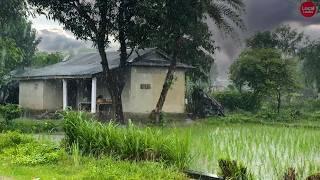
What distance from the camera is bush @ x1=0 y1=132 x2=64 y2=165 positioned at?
11227 mm

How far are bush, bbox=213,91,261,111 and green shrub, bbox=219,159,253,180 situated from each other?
114 ft

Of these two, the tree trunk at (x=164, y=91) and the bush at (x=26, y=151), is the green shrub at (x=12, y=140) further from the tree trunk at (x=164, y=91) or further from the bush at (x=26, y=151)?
the tree trunk at (x=164, y=91)

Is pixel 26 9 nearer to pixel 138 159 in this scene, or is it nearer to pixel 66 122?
pixel 66 122

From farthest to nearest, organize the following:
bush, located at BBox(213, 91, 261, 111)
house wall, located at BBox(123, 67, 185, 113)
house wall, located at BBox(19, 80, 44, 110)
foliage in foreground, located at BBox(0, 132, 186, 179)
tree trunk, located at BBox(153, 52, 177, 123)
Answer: bush, located at BBox(213, 91, 261, 111) < house wall, located at BBox(19, 80, 44, 110) < house wall, located at BBox(123, 67, 185, 113) < tree trunk, located at BBox(153, 52, 177, 123) < foliage in foreground, located at BBox(0, 132, 186, 179)

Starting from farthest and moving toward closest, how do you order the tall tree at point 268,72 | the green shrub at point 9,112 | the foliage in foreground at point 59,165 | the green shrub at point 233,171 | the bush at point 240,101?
the bush at point 240,101 → the tall tree at point 268,72 → the green shrub at point 9,112 → the foliage in foreground at point 59,165 → the green shrub at point 233,171

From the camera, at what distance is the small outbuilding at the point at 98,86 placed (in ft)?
106

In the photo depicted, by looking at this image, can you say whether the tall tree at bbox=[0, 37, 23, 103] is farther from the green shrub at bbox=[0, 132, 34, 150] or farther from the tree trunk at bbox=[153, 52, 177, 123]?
the green shrub at bbox=[0, 132, 34, 150]

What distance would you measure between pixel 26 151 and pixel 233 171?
533 cm

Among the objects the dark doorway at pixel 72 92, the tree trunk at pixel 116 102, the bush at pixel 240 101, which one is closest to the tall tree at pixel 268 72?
the bush at pixel 240 101

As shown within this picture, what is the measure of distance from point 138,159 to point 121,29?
677 inches

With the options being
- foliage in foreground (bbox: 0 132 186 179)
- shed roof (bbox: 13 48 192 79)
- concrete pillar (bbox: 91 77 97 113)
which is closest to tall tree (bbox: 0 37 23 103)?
shed roof (bbox: 13 48 192 79)

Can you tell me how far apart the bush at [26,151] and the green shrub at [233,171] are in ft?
13.1

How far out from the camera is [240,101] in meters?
44.2

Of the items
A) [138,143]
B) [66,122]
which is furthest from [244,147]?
[66,122]
